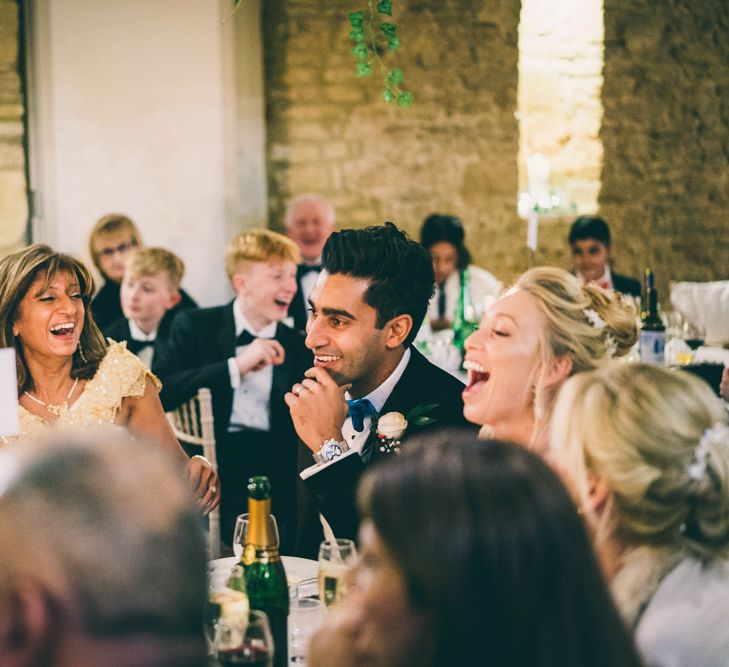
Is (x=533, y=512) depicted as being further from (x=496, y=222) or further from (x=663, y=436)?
(x=496, y=222)

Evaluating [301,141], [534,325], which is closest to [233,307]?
[534,325]

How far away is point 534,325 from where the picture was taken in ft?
8.34

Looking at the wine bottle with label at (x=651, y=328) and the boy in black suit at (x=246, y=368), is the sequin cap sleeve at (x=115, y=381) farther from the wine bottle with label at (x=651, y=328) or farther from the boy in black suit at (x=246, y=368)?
the wine bottle with label at (x=651, y=328)

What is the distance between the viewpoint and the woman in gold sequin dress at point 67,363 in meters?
2.95

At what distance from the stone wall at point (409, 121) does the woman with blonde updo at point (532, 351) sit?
476cm

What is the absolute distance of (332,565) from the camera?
6.35 feet

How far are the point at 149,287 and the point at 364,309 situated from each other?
96.4 inches

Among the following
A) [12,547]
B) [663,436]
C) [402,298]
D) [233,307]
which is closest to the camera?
[12,547]

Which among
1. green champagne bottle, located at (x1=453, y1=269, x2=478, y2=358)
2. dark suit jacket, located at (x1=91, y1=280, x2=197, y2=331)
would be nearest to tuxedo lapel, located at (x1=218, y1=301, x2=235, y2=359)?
dark suit jacket, located at (x1=91, y1=280, x2=197, y2=331)

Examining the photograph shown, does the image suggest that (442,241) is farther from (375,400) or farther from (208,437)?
(375,400)

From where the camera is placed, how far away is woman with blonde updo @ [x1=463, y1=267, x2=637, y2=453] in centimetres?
253

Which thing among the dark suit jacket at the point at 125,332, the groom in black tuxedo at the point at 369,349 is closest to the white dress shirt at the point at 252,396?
the dark suit jacket at the point at 125,332

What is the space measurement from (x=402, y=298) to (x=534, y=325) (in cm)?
42

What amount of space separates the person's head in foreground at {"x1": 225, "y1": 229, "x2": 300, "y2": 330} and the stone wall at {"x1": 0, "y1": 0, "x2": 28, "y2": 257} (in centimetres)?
202
